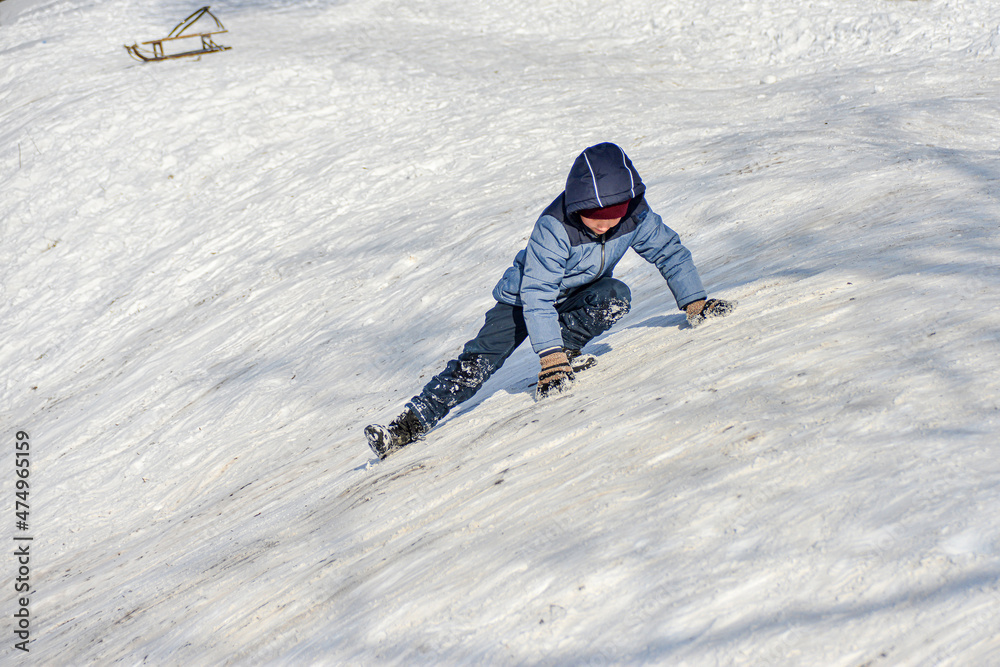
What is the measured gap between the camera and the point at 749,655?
80.9 inches

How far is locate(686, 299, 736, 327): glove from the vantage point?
452 centimetres

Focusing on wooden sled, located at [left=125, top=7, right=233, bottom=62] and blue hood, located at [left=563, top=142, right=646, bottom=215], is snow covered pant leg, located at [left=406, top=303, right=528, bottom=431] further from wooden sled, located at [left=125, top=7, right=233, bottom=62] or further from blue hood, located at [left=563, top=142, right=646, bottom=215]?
wooden sled, located at [left=125, top=7, right=233, bottom=62]

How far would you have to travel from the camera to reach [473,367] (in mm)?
4426

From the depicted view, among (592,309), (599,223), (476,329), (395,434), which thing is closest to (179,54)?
(476,329)

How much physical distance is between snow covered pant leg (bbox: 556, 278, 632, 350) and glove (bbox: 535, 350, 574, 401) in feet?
0.94

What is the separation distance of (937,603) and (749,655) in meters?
0.50

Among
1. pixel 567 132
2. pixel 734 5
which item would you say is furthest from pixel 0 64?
pixel 734 5

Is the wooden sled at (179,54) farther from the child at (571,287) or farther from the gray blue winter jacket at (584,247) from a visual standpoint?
the gray blue winter jacket at (584,247)

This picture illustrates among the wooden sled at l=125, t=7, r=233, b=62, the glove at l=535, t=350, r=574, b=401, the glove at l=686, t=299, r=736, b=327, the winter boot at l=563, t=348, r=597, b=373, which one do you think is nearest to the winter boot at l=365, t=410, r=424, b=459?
the glove at l=535, t=350, r=574, b=401

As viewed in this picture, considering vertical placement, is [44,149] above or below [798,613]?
above

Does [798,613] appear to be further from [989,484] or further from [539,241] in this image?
[539,241]

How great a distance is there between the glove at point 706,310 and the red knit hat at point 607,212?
89 centimetres

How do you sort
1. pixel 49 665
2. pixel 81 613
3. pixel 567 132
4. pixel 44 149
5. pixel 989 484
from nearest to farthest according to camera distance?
pixel 989 484 < pixel 49 665 < pixel 81 613 < pixel 567 132 < pixel 44 149

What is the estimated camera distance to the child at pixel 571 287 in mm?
3852
